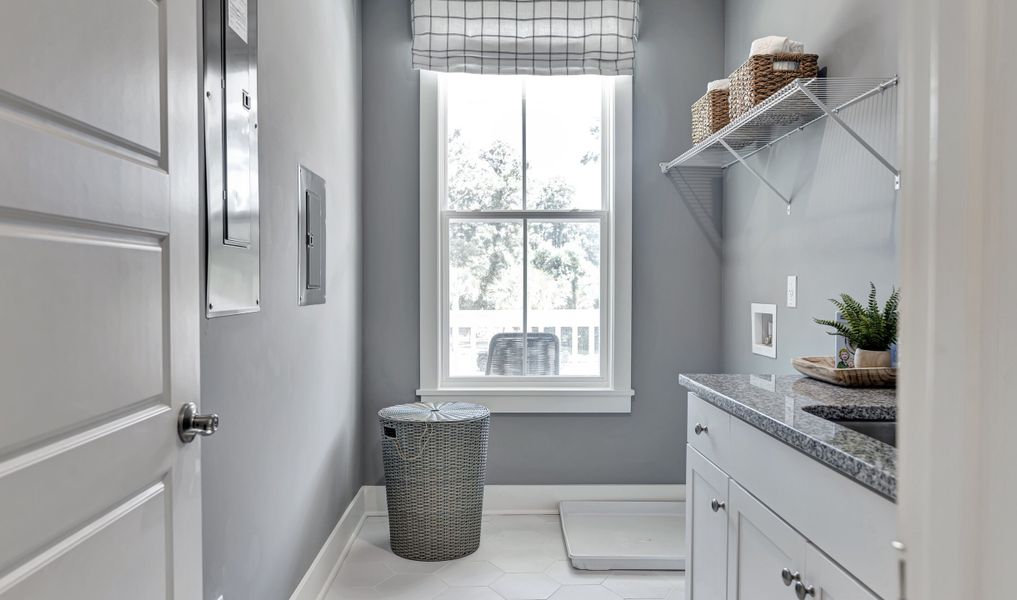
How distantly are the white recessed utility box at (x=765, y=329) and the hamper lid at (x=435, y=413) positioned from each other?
1.19 meters

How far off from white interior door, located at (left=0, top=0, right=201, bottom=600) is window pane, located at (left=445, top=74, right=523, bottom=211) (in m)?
1.97

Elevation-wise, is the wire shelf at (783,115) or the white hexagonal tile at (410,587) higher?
the wire shelf at (783,115)

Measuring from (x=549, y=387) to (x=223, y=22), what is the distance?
7.08 ft

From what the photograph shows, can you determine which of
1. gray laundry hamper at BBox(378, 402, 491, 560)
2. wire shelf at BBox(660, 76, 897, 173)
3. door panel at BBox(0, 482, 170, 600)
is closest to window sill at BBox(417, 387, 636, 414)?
gray laundry hamper at BBox(378, 402, 491, 560)

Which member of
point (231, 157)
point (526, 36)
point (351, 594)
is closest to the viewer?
point (231, 157)

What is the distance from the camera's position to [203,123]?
1.29 meters

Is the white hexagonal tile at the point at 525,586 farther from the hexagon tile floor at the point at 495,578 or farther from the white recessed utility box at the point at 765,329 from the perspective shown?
the white recessed utility box at the point at 765,329

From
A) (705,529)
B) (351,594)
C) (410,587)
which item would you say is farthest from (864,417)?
(351,594)

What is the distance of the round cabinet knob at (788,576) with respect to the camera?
1.11 metres

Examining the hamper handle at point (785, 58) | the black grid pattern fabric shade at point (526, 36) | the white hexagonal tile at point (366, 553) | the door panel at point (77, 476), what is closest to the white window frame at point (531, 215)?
the black grid pattern fabric shade at point (526, 36)

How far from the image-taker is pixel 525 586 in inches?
89.8

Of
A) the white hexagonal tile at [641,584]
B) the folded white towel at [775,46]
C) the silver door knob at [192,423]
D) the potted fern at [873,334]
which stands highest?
the folded white towel at [775,46]

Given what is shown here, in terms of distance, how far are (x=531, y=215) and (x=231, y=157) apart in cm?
178

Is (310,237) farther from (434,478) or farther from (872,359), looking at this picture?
(872,359)
